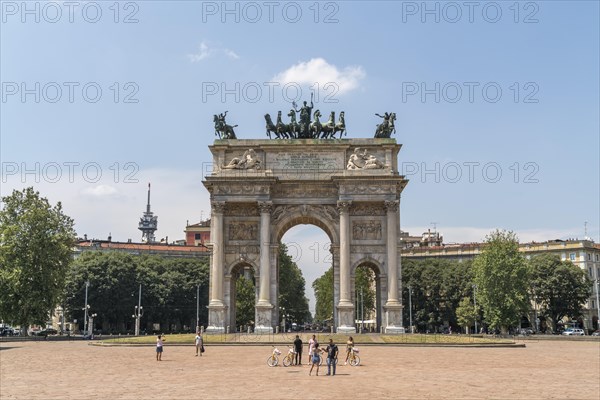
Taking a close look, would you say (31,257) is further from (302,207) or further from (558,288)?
(558,288)

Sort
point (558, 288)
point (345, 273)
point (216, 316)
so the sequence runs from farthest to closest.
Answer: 1. point (558, 288)
2. point (345, 273)
3. point (216, 316)

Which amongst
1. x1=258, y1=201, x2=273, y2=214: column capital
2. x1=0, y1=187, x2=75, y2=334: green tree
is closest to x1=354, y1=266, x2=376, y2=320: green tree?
x1=258, y1=201, x2=273, y2=214: column capital

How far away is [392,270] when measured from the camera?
58188 mm

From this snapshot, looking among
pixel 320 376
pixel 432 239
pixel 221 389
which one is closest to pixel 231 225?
pixel 320 376

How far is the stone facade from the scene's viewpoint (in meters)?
58.4

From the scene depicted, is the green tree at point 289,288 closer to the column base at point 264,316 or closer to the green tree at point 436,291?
the green tree at point 436,291

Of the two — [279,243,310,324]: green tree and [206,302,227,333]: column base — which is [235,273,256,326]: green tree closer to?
[279,243,310,324]: green tree

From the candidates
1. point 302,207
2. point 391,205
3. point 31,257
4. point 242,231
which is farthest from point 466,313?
point 31,257

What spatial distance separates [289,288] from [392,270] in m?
58.2

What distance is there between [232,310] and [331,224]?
41.6 feet

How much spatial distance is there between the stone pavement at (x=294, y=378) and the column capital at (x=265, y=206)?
2380cm

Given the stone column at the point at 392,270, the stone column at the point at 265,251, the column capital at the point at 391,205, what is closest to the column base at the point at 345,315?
the stone column at the point at 392,270

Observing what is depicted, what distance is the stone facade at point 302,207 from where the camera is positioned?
2301 inches

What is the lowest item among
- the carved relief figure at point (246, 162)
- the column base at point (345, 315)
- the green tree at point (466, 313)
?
the green tree at point (466, 313)
